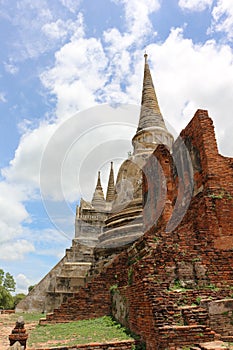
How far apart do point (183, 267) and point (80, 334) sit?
3.49 meters

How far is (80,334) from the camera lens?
27.6 feet

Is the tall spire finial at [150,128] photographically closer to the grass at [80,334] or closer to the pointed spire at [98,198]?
the pointed spire at [98,198]

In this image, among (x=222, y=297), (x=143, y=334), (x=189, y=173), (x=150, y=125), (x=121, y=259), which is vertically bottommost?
(x=143, y=334)

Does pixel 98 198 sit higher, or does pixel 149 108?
pixel 149 108

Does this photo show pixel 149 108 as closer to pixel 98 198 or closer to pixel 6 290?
pixel 98 198

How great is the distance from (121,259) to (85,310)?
2310 millimetres

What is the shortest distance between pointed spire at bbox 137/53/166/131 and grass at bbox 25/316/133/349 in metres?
21.5

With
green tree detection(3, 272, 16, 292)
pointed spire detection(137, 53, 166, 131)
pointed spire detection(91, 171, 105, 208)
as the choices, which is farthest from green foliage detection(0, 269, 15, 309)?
pointed spire detection(137, 53, 166, 131)

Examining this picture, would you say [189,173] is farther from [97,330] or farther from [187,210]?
[97,330]

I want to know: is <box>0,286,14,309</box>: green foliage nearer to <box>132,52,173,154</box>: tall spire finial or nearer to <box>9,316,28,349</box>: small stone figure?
<box>132,52,173,154</box>: tall spire finial

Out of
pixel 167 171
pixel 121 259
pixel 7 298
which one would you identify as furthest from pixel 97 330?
pixel 7 298

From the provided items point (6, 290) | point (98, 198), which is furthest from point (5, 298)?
point (98, 198)

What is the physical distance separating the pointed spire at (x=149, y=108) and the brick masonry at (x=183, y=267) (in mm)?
18035

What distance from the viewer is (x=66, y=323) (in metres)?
10.9
